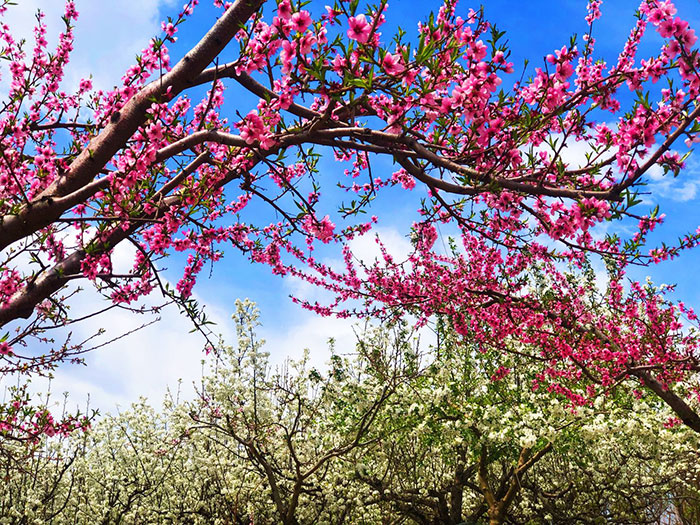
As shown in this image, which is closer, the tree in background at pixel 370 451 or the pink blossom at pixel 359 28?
the pink blossom at pixel 359 28

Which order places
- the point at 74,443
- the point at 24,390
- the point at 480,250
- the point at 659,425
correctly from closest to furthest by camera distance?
1. the point at 24,390
2. the point at 659,425
3. the point at 480,250
4. the point at 74,443

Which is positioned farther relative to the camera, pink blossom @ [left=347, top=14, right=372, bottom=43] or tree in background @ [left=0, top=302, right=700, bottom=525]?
tree in background @ [left=0, top=302, right=700, bottom=525]

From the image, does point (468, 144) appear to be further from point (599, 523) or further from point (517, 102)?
point (599, 523)

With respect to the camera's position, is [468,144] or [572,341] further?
[572,341]

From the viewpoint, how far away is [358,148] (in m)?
4.06

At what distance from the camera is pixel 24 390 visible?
6.73 meters

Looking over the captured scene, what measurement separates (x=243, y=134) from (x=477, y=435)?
6.68m

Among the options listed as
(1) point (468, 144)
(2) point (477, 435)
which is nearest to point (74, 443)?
(2) point (477, 435)

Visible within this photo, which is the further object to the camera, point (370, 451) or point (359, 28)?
point (370, 451)

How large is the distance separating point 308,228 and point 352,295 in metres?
5.09

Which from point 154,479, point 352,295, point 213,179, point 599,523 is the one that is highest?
point 352,295

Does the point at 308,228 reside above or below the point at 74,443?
above

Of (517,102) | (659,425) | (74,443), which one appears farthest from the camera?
(74,443)

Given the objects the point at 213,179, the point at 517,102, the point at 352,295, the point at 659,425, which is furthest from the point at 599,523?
the point at 213,179
